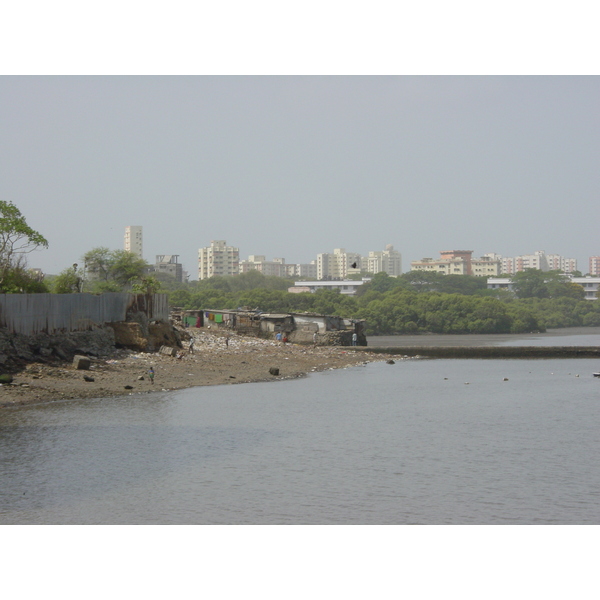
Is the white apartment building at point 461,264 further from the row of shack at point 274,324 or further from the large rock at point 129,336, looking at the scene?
the large rock at point 129,336

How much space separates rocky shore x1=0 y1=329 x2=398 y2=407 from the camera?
19.4 m

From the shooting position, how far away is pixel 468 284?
11506 cm

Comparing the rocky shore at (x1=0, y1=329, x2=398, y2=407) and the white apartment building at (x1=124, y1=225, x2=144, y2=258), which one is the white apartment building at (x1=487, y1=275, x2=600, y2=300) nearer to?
the white apartment building at (x1=124, y1=225, x2=144, y2=258)

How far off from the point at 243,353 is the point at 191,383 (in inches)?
349

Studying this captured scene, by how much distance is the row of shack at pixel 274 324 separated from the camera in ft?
137

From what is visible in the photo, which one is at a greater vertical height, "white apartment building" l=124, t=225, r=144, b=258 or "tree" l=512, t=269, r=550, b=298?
"white apartment building" l=124, t=225, r=144, b=258

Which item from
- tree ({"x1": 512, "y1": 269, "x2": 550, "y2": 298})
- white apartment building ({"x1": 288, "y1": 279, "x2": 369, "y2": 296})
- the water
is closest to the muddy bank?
the water

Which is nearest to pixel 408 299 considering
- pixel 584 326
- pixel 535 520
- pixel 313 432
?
pixel 584 326

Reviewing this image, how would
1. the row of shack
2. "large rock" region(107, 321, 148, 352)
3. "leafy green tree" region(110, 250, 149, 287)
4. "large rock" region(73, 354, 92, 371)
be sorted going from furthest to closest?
"leafy green tree" region(110, 250, 149, 287) → the row of shack → "large rock" region(107, 321, 148, 352) → "large rock" region(73, 354, 92, 371)

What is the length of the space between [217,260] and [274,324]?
12925 cm

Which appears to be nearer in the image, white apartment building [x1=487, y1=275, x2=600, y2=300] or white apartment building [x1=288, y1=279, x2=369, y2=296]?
white apartment building [x1=487, y1=275, x2=600, y2=300]

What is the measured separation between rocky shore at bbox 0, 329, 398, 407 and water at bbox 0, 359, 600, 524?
0.70m

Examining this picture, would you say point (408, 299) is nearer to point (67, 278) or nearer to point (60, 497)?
point (67, 278)

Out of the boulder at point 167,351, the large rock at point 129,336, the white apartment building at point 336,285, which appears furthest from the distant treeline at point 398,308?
the large rock at point 129,336
